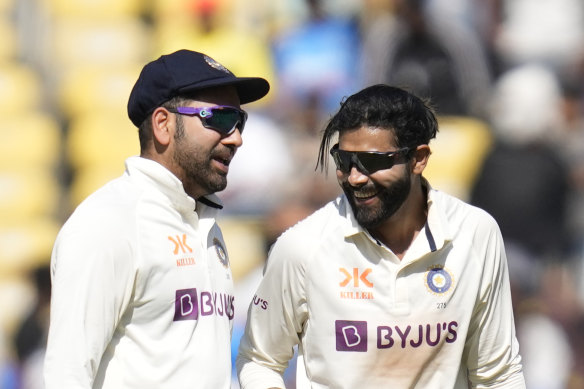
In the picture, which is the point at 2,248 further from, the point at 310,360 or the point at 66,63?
the point at 310,360

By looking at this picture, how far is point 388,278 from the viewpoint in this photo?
4008 millimetres

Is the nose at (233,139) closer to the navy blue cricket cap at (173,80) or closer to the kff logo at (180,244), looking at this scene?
the navy blue cricket cap at (173,80)

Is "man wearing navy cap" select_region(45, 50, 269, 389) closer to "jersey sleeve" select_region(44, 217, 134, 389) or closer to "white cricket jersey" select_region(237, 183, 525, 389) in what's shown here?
"jersey sleeve" select_region(44, 217, 134, 389)

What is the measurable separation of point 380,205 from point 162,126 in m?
0.79

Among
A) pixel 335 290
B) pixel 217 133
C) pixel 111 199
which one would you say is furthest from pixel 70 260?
pixel 335 290

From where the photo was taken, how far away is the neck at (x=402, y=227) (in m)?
4.07

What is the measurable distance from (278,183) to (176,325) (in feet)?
15.9

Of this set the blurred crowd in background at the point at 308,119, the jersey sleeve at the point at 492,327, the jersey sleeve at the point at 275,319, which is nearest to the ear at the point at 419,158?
the jersey sleeve at the point at 492,327

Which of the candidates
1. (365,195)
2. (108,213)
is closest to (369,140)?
(365,195)

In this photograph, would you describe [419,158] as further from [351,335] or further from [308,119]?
[308,119]

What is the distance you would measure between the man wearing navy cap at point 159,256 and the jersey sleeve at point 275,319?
0.21 meters

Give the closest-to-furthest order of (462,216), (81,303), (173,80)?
(81,303) < (173,80) < (462,216)

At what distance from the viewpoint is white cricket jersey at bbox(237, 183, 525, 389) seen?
157 inches

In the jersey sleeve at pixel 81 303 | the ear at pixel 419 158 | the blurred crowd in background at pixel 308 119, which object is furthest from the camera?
the blurred crowd in background at pixel 308 119
